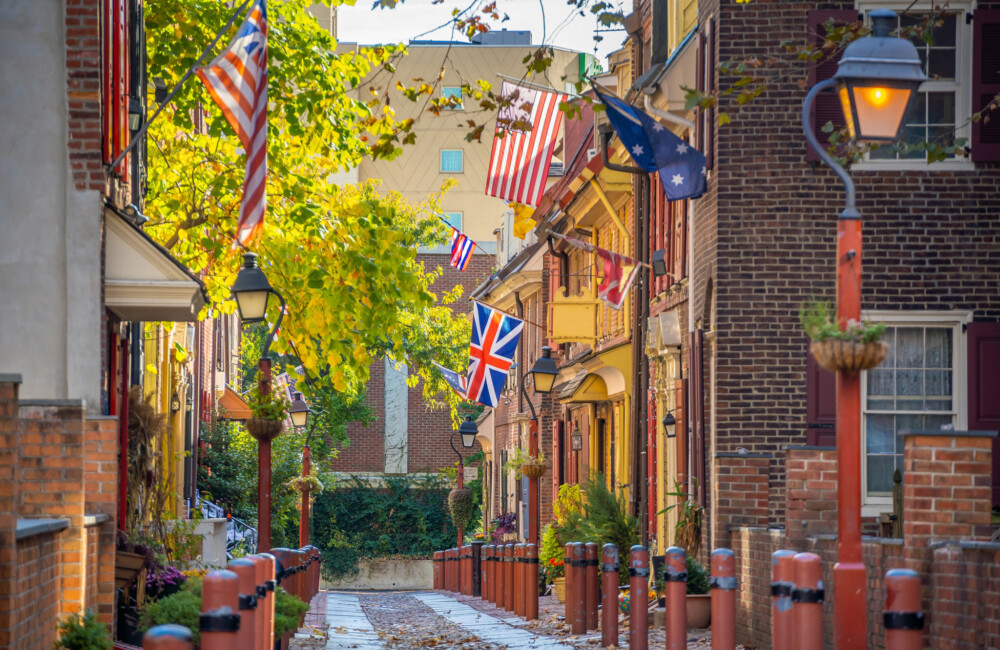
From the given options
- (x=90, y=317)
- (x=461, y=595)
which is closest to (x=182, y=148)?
(x=90, y=317)

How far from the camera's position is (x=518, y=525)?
38.9 m

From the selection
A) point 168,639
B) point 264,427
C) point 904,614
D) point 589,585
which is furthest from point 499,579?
point 168,639

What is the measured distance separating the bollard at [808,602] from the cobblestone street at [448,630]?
17.7 feet

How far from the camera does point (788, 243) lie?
16.5 m

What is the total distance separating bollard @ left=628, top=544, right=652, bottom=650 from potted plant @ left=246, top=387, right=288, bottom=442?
235 inches

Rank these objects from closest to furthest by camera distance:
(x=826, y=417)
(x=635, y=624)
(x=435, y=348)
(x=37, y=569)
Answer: (x=37, y=569), (x=635, y=624), (x=826, y=417), (x=435, y=348)

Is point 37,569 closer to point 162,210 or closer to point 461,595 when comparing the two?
point 162,210

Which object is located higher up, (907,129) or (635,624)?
(907,129)

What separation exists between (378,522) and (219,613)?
4559 centimetres

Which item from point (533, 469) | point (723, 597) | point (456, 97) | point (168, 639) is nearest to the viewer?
point (168, 639)

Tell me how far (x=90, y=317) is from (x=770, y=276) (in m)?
7.91

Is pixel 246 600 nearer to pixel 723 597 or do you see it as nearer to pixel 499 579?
pixel 723 597

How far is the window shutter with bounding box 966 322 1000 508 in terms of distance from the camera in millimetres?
15867

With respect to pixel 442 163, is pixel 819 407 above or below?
below
